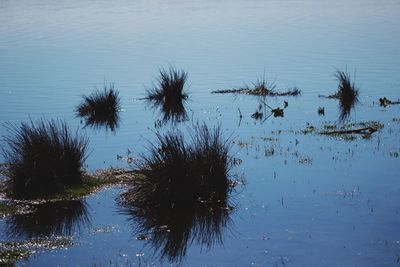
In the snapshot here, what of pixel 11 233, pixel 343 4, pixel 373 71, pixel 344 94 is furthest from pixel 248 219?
pixel 343 4

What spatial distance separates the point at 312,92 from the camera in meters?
31.8

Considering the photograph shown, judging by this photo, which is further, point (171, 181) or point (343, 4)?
point (343, 4)

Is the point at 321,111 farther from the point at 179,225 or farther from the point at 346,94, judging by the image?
the point at 179,225

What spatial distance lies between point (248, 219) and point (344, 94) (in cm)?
1601

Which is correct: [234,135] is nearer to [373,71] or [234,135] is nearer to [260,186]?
[260,186]

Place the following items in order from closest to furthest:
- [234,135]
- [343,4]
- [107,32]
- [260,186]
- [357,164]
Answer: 1. [260,186]
2. [357,164]
3. [234,135]
4. [107,32]
5. [343,4]

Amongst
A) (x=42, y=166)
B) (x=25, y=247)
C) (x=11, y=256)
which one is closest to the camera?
(x=11, y=256)

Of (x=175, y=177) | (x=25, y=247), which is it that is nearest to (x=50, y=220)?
(x=25, y=247)

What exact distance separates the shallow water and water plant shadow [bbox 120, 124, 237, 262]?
0.35m

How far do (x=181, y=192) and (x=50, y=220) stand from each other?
2.77 metres

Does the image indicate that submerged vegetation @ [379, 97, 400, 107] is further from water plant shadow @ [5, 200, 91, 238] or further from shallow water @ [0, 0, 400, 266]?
water plant shadow @ [5, 200, 91, 238]

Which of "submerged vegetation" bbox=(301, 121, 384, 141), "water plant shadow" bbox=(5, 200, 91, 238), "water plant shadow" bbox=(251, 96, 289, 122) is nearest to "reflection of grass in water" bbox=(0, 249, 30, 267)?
"water plant shadow" bbox=(5, 200, 91, 238)

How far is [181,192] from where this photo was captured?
1560 centimetres

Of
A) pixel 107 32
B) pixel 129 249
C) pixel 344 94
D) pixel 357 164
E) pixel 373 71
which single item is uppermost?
pixel 107 32
